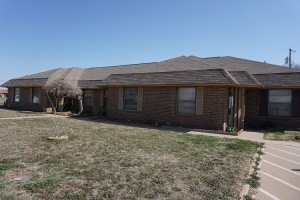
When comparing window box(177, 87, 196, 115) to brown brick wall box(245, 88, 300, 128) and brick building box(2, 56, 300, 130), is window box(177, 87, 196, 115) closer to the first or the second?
brick building box(2, 56, 300, 130)

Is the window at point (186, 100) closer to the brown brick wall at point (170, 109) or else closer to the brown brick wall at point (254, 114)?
the brown brick wall at point (170, 109)

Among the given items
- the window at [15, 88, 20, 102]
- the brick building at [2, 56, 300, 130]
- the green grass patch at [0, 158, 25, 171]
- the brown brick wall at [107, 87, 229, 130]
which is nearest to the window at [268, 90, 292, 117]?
the brick building at [2, 56, 300, 130]

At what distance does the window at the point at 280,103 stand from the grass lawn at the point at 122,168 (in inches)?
239

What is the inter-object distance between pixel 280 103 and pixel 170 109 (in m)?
7.05

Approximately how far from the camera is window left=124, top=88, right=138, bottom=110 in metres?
13.5

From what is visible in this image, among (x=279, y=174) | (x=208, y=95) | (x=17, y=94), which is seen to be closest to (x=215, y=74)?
(x=208, y=95)

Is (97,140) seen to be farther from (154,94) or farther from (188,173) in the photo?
(154,94)

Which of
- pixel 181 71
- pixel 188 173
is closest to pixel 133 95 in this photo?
pixel 181 71

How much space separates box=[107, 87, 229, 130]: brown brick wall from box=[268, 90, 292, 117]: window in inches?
160

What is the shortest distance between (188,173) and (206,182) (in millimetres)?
565

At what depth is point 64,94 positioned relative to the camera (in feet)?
60.0

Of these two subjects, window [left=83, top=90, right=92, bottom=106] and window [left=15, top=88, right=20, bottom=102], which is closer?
window [left=83, top=90, right=92, bottom=106]

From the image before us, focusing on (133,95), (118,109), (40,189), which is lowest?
(40,189)

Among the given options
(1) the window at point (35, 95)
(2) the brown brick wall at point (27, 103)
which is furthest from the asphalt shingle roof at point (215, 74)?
(1) the window at point (35, 95)
